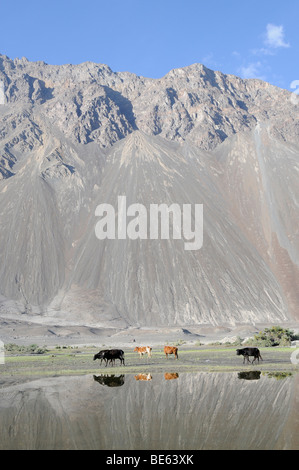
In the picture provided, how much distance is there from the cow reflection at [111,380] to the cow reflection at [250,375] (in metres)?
6.02

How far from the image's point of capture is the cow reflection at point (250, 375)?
2095cm

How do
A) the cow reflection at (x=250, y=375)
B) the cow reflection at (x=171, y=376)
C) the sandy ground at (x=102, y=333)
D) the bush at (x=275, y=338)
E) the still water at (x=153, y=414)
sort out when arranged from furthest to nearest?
the sandy ground at (x=102, y=333) → the bush at (x=275, y=338) → the cow reflection at (x=171, y=376) → the cow reflection at (x=250, y=375) → the still water at (x=153, y=414)

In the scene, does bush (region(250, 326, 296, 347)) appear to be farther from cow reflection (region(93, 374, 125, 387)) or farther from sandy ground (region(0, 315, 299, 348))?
cow reflection (region(93, 374, 125, 387))

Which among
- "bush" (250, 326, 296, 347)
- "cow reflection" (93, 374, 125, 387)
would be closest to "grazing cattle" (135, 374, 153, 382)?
"cow reflection" (93, 374, 125, 387)

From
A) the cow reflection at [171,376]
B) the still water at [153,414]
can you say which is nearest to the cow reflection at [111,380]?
the still water at [153,414]

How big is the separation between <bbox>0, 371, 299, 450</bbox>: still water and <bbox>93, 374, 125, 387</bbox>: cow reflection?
0.16ft

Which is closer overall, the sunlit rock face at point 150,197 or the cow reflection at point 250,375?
the cow reflection at point 250,375

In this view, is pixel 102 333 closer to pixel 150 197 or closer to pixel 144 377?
pixel 150 197

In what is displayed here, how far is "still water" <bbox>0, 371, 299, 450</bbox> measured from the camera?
410 inches

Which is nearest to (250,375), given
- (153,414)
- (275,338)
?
(153,414)

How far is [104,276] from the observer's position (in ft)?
311

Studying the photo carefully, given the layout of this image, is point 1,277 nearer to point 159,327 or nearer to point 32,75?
point 159,327

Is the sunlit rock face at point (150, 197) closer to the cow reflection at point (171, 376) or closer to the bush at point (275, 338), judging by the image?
the bush at point (275, 338)

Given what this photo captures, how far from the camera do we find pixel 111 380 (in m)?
21.3
